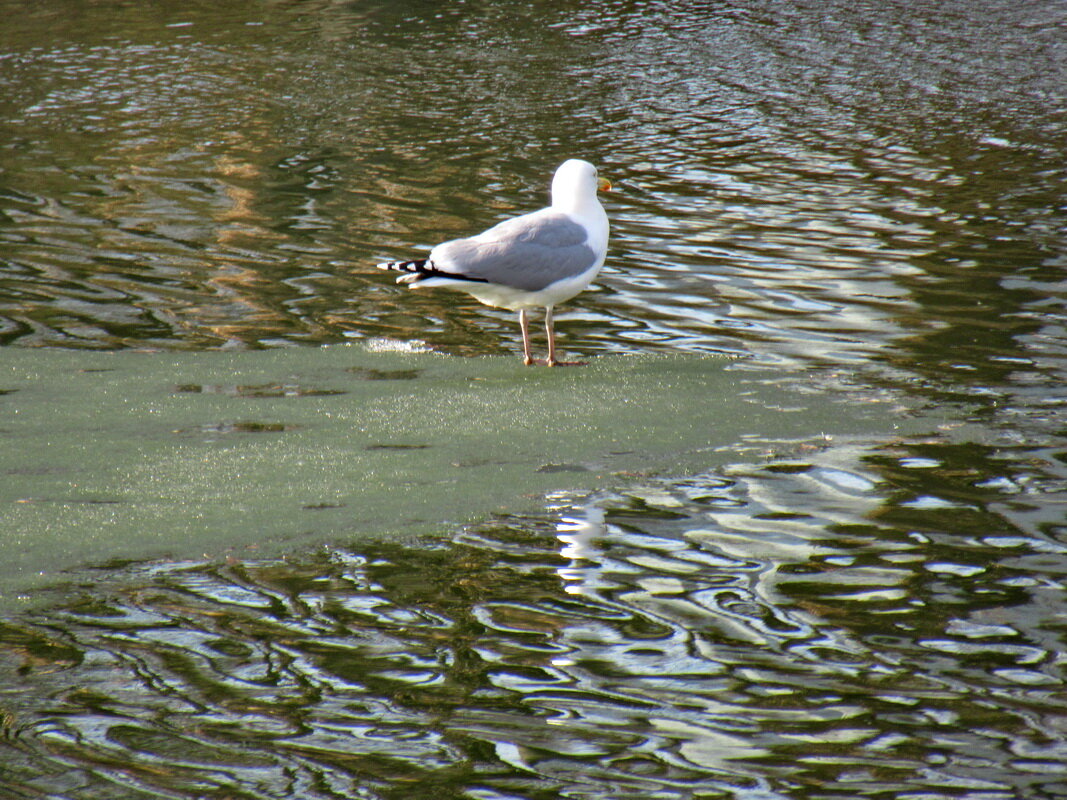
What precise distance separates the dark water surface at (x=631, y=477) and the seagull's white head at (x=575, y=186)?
826 millimetres

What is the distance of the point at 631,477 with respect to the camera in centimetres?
520

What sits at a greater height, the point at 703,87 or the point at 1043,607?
the point at 703,87

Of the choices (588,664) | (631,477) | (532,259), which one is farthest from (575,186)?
(588,664)

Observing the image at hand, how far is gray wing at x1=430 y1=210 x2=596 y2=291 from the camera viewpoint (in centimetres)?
648

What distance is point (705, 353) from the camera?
23.0ft

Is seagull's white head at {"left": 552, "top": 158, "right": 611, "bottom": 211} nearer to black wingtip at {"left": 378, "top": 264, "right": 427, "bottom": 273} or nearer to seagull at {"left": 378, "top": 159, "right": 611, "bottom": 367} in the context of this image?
seagull at {"left": 378, "top": 159, "right": 611, "bottom": 367}

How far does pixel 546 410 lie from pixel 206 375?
1676 mm

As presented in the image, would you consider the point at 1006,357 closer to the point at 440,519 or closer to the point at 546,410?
the point at 546,410

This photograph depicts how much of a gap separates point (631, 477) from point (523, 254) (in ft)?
5.60

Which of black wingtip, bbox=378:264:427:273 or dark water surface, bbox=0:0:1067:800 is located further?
black wingtip, bbox=378:264:427:273

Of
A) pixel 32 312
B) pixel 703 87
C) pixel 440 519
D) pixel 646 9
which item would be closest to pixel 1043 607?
pixel 440 519

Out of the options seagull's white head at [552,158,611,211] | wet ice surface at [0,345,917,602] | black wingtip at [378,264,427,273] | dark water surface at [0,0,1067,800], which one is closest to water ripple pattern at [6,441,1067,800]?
dark water surface at [0,0,1067,800]

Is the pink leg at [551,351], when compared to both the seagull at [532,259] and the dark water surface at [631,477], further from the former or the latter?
the dark water surface at [631,477]

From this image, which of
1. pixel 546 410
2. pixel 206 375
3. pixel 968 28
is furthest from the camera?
pixel 968 28
